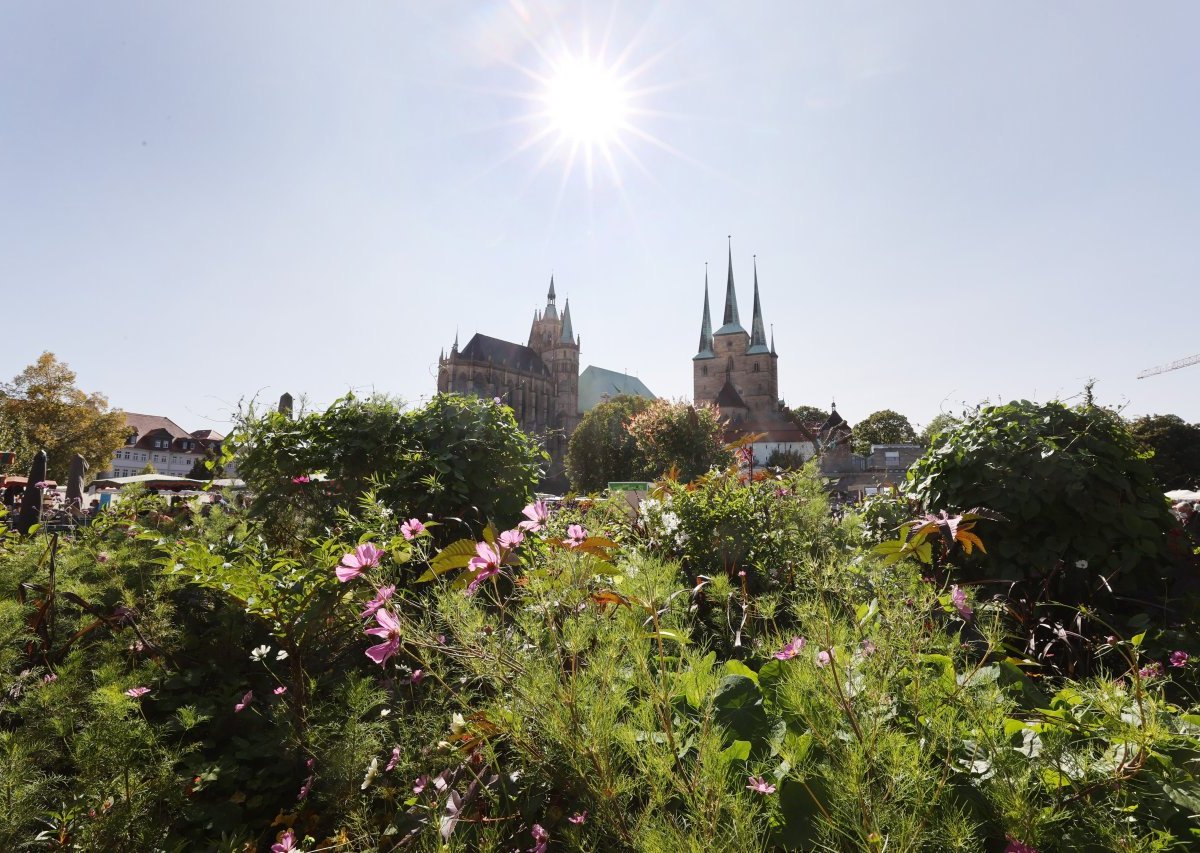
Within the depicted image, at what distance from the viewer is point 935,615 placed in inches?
97.4

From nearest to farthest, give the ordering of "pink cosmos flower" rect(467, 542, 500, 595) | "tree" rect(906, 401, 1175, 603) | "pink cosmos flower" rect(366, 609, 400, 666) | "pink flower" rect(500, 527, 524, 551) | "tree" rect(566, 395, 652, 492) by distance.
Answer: "pink cosmos flower" rect(366, 609, 400, 666) → "pink cosmos flower" rect(467, 542, 500, 595) → "pink flower" rect(500, 527, 524, 551) → "tree" rect(906, 401, 1175, 603) → "tree" rect(566, 395, 652, 492)

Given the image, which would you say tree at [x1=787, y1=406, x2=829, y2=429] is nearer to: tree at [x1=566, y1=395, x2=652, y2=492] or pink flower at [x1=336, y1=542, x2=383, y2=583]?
tree at [x1=566, y1=395, x2=652, y2=492]

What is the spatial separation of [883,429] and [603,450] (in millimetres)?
42303

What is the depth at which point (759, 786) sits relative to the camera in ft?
3.91

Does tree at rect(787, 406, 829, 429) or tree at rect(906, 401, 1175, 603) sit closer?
tree at rect(906, 401, 1175, 603)

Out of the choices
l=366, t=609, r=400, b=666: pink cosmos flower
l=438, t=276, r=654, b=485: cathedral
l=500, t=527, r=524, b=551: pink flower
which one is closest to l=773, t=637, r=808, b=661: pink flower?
l=500, t=527, r=524, b=551: pink flower

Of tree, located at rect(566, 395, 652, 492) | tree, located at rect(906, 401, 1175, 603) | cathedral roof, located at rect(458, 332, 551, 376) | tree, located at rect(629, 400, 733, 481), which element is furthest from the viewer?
cathedral roof, located at rect(458, 332, 551, 376)

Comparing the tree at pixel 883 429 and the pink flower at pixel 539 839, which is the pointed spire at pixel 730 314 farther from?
the pink flower at pixel 539 839

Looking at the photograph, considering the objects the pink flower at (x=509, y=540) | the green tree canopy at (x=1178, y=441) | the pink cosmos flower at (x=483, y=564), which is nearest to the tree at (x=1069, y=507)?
the pink flower at (x=509, y=540)

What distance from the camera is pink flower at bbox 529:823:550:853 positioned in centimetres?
127

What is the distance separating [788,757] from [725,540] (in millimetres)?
2126

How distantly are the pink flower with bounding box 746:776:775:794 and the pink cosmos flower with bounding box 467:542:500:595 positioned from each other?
2.56 feet

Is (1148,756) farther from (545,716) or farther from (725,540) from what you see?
(725,540)

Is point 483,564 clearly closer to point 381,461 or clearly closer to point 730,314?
point 381,461
